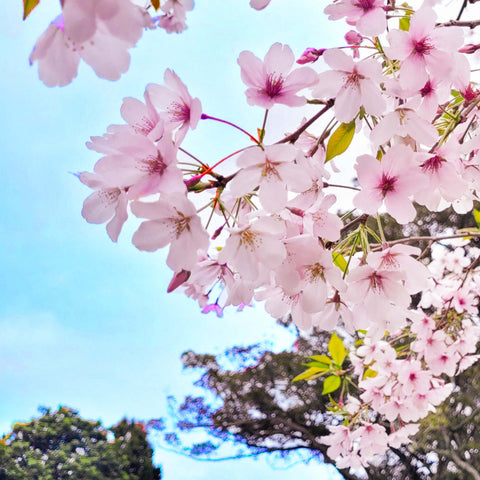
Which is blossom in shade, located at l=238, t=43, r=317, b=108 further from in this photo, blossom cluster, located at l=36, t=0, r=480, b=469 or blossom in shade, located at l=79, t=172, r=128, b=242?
blossom in shade, located at l=79, t=172, r=128, b=242

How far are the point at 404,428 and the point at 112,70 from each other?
63.5 inches

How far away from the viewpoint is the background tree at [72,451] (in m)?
10.4

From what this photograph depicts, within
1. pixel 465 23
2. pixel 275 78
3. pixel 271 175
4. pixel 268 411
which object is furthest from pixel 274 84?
pixel 268 411

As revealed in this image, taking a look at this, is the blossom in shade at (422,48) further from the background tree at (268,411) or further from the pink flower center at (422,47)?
the background tree at (268,411)

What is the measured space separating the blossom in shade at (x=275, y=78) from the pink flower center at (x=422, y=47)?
0.18 metres

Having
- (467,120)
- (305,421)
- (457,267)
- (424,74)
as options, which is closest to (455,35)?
(424,74)

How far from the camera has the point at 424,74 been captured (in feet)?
2.15

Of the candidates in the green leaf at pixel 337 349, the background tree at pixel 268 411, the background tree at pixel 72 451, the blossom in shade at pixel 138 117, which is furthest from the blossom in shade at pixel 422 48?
the background tree at pixel 72 451

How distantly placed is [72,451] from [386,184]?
1221 centimetres

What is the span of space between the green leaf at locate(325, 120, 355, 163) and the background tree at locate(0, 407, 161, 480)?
34.9ft

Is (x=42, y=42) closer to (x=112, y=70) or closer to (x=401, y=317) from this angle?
(x=112, y=70)

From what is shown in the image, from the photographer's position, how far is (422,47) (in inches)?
26.0

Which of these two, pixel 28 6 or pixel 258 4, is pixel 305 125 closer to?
pixel 258 4

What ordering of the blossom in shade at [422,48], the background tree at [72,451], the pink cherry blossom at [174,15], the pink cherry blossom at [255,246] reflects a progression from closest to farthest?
1. the pink cherry blossom at [174,15]
2. the pink cherry blossom at [255,246]
3. the blossom in shade at [422,48]
4. the background tree at [72,451]
